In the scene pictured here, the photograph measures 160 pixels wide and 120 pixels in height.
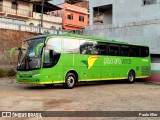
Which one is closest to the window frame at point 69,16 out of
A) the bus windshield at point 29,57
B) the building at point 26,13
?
the building at point 26,13

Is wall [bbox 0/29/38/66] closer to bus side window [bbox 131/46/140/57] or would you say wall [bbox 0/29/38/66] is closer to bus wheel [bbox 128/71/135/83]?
bus wheel [bbox 128/71/135/83]

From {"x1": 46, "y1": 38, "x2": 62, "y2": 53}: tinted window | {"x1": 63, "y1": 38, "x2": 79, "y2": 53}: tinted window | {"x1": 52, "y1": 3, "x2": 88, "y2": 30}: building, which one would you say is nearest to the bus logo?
{"x1": 63, "y1": 38, "x2": 79, "y2": 53}: tinted window

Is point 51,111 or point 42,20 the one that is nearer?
point 51,111

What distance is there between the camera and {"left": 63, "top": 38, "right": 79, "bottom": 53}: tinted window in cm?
1744

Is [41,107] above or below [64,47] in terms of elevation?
below

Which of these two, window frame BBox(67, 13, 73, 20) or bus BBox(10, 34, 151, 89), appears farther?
window frame BBox(67, 13, 73, 20)

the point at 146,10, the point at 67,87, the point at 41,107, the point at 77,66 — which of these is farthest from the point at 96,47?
the point at 146,10

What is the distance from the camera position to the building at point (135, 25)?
26641mm

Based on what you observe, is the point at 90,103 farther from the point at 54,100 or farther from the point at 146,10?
the point at 146,10

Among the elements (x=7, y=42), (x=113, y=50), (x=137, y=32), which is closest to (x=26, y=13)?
(x=7, y=42)

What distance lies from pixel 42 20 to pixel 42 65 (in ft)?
107

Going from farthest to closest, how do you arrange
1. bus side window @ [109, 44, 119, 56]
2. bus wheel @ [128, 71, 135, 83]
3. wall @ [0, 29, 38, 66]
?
wall @ [0, 29, 38, 66] < bus wheel @ [128, 71, 135, 83] < bus side window @ [109, 44, 119, 56]

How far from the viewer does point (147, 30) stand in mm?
27031

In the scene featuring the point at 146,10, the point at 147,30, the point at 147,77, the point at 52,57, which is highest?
the point at 146,10
